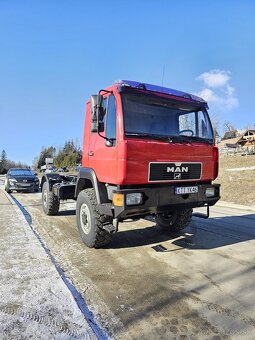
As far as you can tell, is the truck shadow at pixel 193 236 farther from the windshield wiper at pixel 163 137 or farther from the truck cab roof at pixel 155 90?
the truck cab roof at pixel 155 90

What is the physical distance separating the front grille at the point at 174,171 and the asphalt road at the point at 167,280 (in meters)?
1.35

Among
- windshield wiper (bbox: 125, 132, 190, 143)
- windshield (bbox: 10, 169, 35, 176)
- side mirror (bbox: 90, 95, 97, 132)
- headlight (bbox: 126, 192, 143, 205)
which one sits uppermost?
side mirror (bbox: 90, 95, 97, 132)

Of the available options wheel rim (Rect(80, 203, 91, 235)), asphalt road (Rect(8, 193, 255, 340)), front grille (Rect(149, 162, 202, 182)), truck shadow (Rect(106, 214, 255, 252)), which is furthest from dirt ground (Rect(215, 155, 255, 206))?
wheel rim (Rect(80, 203, 91, 235))

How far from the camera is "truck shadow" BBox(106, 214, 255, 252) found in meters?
6.27

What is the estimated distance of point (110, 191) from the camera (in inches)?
217

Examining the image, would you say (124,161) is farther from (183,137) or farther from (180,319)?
(180,319)

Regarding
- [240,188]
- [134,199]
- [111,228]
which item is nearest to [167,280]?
[134,199]

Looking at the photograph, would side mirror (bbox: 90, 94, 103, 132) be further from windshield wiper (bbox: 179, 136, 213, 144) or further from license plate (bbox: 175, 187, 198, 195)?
license plate (bbox: 175, 187, 198, 195)

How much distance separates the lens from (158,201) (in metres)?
5.32

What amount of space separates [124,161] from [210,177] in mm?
1964

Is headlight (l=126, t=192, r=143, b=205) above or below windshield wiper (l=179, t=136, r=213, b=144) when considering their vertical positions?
below

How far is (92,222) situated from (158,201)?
4.50 ft

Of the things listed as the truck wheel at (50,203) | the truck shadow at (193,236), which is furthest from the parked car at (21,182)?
the truck shadow at (193,236)

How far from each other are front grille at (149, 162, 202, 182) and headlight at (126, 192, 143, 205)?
0.34 meters
